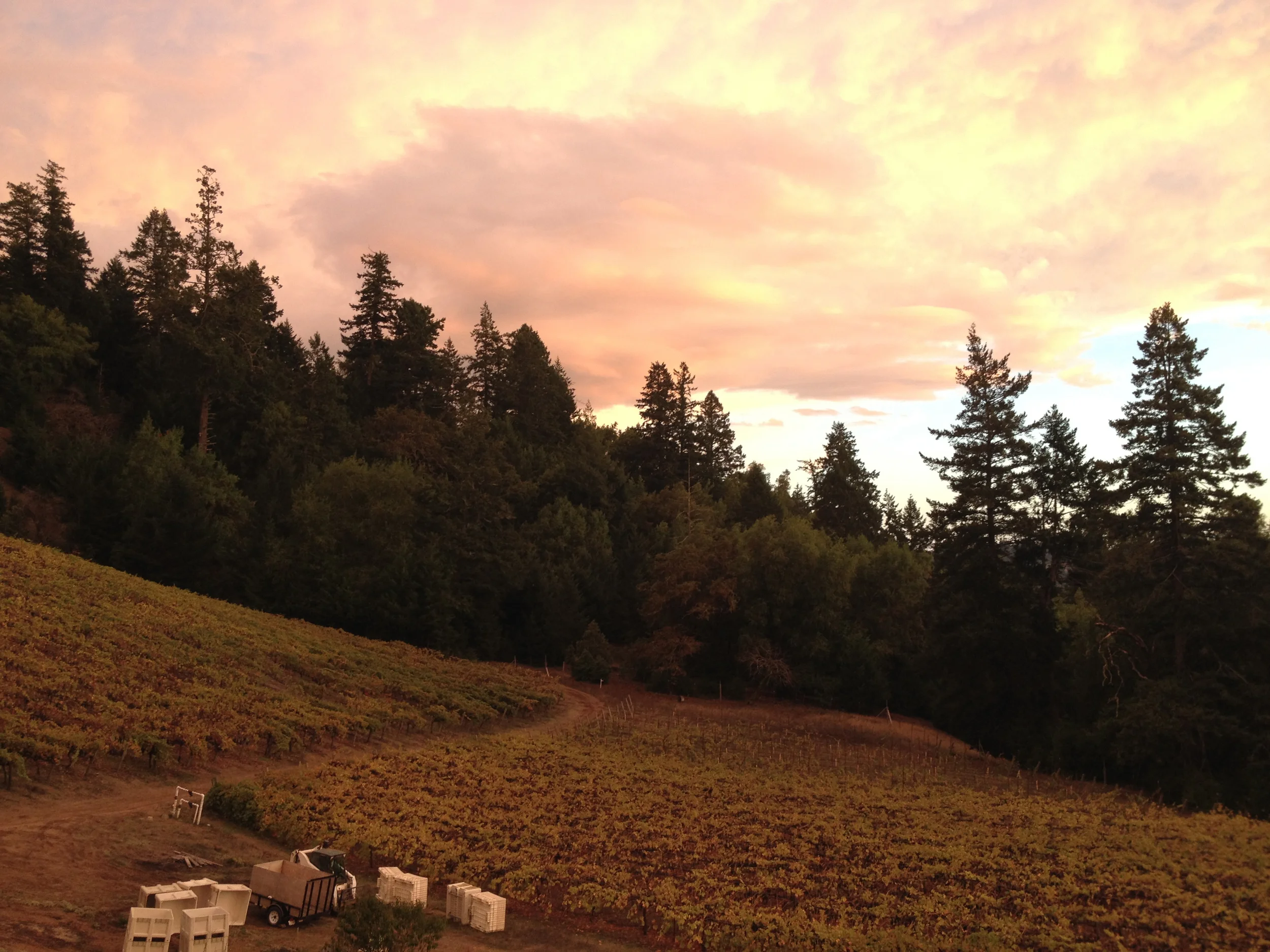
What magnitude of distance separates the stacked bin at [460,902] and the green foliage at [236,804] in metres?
6.77

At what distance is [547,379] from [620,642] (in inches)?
1282

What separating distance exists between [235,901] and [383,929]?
4042mm

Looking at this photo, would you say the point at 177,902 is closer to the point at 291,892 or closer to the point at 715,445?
the point at 291,892

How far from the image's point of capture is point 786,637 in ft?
172

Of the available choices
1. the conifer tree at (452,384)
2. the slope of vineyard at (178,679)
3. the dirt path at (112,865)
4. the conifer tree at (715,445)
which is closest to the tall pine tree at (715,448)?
the conifer tree at (715,445)

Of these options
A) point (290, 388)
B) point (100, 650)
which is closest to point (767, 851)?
point (100, 650)

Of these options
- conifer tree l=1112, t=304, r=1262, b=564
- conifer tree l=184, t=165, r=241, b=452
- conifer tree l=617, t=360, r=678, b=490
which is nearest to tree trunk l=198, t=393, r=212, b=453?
conifer tree l=184, t=165, r=241, b=452

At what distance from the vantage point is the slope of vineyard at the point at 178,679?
21.9m

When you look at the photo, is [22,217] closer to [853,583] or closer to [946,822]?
[853,583]

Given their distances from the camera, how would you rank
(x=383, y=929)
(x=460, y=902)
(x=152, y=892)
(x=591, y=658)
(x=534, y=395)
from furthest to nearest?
1. (x=534, y=395)
2. (x=591, y=658)
3. (x=460, y=902)
4. (x=152, y=892)
5. (x=383, y=929)

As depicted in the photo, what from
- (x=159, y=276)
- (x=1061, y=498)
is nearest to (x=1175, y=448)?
(x=1061, y=498)

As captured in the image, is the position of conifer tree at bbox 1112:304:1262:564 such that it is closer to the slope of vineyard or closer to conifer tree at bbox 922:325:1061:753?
conifer tree at bbox 922:325:1061:753

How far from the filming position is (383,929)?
9234 mm

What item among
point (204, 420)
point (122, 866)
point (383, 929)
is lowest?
point (122, 866)
